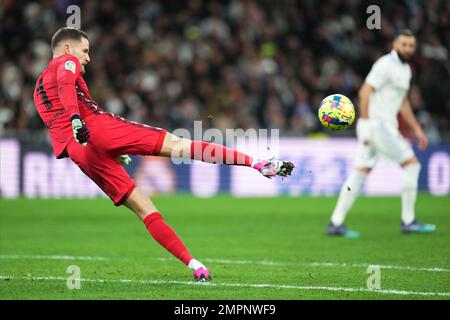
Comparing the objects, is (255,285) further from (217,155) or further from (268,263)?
(268,263)

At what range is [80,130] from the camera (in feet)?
25.0

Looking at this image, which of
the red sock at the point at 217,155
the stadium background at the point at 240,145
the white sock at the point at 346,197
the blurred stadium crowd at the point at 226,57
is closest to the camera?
the red sock at the point at 217,155

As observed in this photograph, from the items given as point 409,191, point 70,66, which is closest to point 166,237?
point 70,66

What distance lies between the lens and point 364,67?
2245 cm

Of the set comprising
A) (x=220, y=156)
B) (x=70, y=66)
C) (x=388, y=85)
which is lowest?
(x=220, y=156)

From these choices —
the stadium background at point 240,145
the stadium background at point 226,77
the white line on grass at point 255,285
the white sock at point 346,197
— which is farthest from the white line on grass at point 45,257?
the stadium background at point 226,77

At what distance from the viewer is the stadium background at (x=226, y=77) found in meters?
19.7

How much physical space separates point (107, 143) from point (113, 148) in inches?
2.8

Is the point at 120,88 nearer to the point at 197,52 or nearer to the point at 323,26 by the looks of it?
the point at 197,52

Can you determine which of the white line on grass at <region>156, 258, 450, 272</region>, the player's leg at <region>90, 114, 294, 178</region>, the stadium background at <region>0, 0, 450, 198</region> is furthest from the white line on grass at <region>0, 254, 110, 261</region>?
the stadium background at <region>0, 0, 450, 198</region>

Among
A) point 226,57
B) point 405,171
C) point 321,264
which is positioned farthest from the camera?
point 226,57

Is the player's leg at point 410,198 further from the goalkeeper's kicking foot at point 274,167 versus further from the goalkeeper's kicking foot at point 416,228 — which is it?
the goalkeeper's kicking foot at point 274,167

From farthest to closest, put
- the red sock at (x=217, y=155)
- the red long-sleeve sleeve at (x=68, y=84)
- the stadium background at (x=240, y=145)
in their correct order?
the stadium background at (x=240, y=145), the red sock at (x=217, y=155), the red long-sleeve sleeve at (x=68, y=84)

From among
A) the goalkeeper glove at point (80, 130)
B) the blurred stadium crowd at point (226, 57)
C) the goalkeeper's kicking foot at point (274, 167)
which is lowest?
the goalkeeper's kicking foot at point (274, 167)
